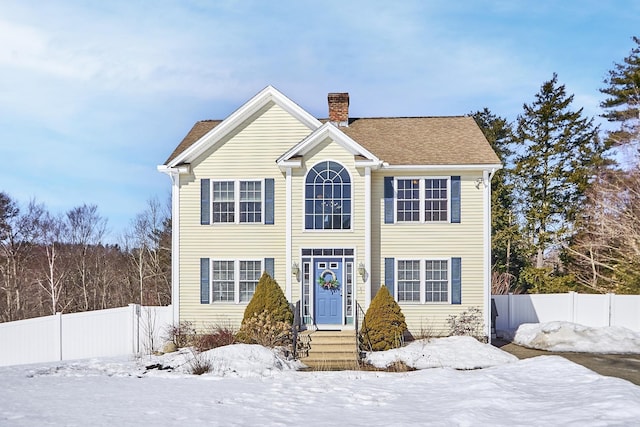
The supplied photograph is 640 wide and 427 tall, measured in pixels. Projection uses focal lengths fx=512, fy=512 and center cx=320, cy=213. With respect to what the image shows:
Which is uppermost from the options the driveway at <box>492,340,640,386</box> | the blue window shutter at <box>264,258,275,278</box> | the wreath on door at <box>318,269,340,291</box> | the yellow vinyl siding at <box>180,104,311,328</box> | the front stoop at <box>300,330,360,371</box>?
the yellow vinyl siding at <box>180,104,311,328</box>

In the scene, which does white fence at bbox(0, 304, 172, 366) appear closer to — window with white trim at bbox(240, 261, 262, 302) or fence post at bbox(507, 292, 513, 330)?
window with white trim at bbox(240, 261, 262, 302)

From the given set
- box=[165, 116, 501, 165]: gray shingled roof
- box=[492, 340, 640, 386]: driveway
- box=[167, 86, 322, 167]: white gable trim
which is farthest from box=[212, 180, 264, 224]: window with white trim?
box=[492, 340, 640, 386]: driveway

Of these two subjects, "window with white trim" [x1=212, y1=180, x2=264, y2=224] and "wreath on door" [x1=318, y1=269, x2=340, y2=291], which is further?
"window with white trim" [x1=212, y1=180, x2=264, y2=224]

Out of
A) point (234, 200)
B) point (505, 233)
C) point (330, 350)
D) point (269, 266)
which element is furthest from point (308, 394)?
point (505, 233)

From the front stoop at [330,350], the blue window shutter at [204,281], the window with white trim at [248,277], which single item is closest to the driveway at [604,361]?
the front stoop at [330,350]

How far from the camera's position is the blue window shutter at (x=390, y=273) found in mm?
16234

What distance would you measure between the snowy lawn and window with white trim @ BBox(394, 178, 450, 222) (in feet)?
15.1

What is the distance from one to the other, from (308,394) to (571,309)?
13.5 m

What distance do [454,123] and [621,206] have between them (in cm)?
1143

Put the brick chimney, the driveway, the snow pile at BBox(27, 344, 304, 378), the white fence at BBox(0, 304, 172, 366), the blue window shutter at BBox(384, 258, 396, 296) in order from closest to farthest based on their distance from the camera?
1. the snow pile at BBox(27, 344, 304, 378)
2. the driveway
3. the white fence at BBox(0, 304, 172, 366)
4. the blue window shutter at BBox(384, 258, 396, 296)
5. the brick chimney

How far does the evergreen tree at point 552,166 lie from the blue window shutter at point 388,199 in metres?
15.7

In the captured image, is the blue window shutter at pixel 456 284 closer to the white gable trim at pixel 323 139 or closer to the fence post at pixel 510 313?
the fence post at pixel 510 313

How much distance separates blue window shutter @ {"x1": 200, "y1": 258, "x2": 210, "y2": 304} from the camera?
16375mm

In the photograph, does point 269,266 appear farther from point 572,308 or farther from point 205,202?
point 572,308
